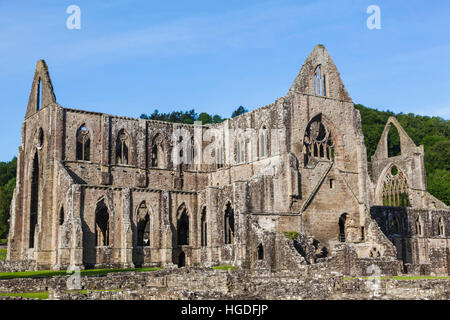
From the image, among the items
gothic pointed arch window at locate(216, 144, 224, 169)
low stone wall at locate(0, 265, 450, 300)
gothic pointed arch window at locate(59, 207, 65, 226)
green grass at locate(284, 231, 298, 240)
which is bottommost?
low stone wall at locate(0, 265, 450, 300)

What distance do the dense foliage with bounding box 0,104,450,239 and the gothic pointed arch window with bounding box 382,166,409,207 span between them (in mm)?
15129

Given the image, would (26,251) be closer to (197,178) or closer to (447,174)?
(197,178)

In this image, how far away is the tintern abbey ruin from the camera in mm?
40031

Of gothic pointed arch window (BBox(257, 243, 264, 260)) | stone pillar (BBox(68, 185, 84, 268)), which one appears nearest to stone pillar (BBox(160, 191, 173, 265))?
stone pillar (BBox(68, 185, 84, 268))

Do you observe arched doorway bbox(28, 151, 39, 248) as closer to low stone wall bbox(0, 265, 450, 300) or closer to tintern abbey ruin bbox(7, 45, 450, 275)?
tintern abbey ruin bbox(7, 45, 450, 275)

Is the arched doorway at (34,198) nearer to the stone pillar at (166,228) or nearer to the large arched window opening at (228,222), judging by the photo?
the stone pillar at (166,228)

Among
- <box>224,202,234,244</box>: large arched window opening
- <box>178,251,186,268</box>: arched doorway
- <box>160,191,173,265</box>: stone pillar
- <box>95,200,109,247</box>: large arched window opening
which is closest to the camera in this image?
<box>224,202,234,244</box>: large arched window opening

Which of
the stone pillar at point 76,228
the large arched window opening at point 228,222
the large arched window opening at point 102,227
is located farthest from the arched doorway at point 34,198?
the large arched window opening at point 228,222

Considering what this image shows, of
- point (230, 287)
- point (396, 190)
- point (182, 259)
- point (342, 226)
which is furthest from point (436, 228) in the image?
point (230, 287)

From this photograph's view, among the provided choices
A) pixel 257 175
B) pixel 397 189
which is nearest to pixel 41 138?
pixel 257 175

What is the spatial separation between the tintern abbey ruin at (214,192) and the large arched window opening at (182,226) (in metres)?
0.11

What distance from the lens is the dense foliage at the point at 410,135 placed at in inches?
2945

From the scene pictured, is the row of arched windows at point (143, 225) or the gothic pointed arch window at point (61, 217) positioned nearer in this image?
the gothic pointed arch window at point (61, 217)

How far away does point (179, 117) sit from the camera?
82.3 meters
